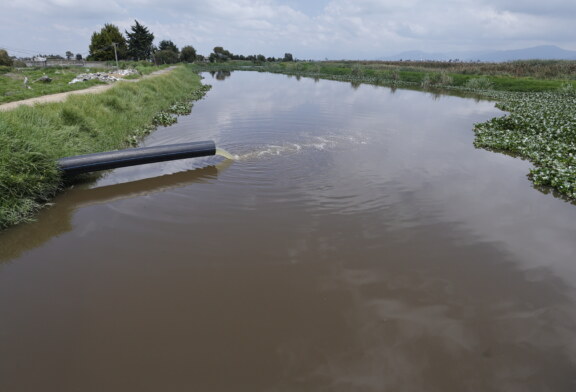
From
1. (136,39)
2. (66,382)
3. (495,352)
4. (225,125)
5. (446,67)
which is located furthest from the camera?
(136,39)

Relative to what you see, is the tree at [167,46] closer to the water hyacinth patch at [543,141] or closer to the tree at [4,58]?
the tree at [4,58]

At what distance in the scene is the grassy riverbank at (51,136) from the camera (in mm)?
6074

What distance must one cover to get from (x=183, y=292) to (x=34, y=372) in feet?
5.25

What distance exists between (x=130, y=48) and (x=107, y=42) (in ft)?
26.9

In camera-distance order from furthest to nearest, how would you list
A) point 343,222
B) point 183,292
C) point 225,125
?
point 225,125 → point 343,222 → point 183,292

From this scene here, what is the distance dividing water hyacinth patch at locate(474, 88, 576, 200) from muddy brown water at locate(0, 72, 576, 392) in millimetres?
578

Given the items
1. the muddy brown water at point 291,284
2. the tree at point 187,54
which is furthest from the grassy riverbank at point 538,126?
Result: the tree at point 187,54

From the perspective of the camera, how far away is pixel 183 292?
414 centimetres

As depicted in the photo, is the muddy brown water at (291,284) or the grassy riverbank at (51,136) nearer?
the muddy brown water at (291,284)

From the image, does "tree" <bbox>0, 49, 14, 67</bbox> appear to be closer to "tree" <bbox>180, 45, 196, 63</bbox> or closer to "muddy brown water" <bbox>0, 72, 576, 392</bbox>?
"muddy brown water" <bbox>0, 72, 576, 392</bbox>

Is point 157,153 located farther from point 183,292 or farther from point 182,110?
point 182,110

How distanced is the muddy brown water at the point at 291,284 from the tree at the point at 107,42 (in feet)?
175

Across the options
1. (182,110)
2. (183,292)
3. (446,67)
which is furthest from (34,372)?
(446,67)

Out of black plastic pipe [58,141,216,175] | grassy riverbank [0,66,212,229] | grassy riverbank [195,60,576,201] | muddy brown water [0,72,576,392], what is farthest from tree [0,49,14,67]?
grassy riverbank [195,60,576,201]
